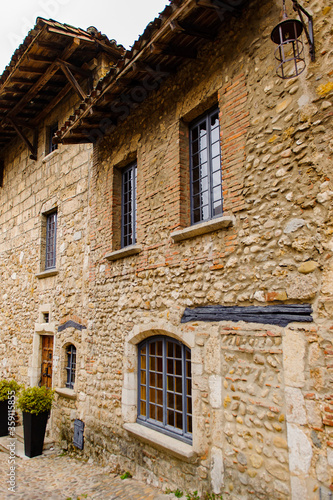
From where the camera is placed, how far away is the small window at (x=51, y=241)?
28.8 feet

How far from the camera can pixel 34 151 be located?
9.69 m

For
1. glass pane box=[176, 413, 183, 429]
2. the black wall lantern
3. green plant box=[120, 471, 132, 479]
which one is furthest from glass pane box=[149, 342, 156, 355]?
the black wall lantern

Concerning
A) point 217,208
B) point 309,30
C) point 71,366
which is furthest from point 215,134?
point 71,366

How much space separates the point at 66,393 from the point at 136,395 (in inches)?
82.2

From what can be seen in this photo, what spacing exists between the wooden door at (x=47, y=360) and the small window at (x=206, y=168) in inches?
207

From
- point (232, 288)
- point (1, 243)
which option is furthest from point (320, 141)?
point (1, 243)

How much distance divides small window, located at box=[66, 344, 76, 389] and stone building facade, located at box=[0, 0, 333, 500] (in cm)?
12

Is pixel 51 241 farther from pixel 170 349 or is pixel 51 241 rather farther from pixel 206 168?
pixel 206 168

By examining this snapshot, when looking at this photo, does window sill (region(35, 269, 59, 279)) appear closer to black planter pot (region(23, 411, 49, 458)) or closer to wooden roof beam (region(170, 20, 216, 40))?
black planter pot (region(23, 411, 49, 458))

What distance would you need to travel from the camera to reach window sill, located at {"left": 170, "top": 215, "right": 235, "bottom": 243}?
4.02 metres

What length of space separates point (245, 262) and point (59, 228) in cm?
543

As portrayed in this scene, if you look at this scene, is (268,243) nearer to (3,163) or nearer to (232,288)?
(232,288)

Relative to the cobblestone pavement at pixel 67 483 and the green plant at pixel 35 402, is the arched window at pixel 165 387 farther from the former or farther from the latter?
the green plant at pixel 35 402

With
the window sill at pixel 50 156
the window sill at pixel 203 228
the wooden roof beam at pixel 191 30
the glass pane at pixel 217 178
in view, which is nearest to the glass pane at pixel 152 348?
the window sill at pixel 203 228
